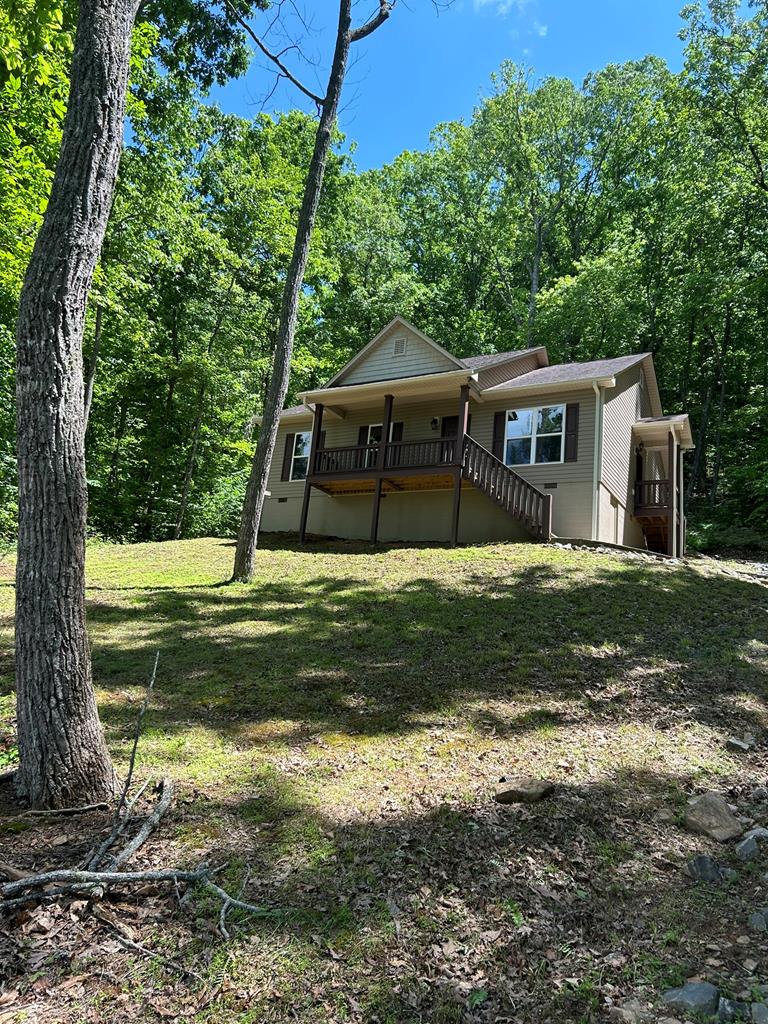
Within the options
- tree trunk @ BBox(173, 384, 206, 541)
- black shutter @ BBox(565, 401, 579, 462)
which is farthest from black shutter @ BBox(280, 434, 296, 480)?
black shutter @ BBox(565, 401, 579, 462)

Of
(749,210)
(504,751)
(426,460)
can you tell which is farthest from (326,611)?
(749,210)

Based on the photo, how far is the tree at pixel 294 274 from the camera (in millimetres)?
9688

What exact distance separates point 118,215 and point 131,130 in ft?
6.43

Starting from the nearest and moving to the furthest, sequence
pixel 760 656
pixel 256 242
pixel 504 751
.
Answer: pixel 504 751, pixel 760 656, pixel 256 242

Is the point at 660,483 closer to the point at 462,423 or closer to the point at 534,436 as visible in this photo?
the point at 534,436

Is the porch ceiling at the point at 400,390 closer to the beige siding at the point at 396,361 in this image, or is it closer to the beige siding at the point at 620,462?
the beige siding at the point at 396,361

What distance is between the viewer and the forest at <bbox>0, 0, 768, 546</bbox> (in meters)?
14.4

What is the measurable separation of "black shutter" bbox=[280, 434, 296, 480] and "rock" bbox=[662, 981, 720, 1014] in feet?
52.5

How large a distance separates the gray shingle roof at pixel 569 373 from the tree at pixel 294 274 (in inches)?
232

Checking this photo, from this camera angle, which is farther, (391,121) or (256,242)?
(256,242)

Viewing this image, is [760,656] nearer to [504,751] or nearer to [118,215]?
[504,751]

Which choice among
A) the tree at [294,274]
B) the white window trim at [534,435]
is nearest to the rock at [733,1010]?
the tree at [294,274]

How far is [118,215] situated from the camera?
43.9 feet

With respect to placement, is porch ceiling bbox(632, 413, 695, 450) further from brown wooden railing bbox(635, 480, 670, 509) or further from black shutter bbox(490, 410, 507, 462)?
black shutter bbox(490, 410, 507, 462)
